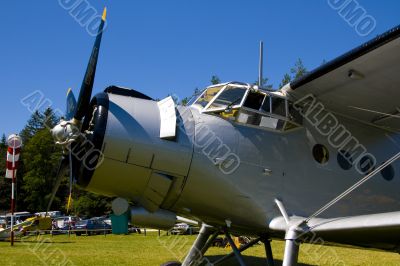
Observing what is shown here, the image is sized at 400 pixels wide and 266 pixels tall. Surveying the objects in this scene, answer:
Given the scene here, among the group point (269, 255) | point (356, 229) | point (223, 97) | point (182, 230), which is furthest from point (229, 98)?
point (182, 230)

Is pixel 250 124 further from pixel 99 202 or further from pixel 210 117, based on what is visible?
pixel 99 202

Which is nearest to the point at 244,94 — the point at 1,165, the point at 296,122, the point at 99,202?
the point at 296,122

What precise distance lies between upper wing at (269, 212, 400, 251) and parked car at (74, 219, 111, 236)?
30.8 m

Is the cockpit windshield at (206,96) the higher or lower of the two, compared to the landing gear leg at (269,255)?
higher

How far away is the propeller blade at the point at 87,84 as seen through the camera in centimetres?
647

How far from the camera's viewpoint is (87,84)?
6531 millimetres

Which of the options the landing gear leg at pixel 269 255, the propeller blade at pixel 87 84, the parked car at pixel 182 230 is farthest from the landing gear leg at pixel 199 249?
the parked car at pixel 182 230

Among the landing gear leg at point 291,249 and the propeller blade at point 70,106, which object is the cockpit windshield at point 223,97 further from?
the landing gear leg at point 291,249

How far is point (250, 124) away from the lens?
697 cm

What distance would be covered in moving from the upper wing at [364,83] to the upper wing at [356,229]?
2028mm

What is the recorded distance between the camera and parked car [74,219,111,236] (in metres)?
35.5

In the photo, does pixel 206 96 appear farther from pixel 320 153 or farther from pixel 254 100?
pixel 320 153

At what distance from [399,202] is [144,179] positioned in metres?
5.01

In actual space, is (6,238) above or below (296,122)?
below
